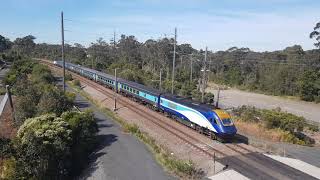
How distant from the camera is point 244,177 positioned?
21281mm

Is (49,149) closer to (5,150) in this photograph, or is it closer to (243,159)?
(5,150)

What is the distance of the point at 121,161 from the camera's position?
944 inches

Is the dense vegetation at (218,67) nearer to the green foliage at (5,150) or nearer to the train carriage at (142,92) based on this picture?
the train carriage at (142,92)

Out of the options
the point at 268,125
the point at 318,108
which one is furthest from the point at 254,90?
the point at 268,125

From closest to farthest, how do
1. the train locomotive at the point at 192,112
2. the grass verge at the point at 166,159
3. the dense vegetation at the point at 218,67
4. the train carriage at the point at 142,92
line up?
1. the grass verge at the point at 166,159
2. the train locomotive at the point at 192,112
3. the train carriage at the point at 142,92
4. the dense vegetation at the point at 218,67

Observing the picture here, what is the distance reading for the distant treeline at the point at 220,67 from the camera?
7994 centimetres

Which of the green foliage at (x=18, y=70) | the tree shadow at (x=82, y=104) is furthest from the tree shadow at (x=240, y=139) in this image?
the green foliage at (x=18, y=70)

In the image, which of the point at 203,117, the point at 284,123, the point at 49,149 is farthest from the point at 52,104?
the point at 284,123

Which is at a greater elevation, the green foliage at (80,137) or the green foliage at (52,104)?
the green foliage at (52,104)

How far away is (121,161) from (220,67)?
10939cm

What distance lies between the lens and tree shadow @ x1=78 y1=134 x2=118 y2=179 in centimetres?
2274

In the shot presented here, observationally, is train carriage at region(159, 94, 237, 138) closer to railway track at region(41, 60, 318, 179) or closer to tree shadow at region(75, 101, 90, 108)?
railway track at region(41, 60, 318, 179)

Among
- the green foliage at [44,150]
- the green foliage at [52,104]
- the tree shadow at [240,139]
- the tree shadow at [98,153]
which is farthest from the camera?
the green foliage at [52,104]

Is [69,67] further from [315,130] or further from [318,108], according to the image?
[315,130]
